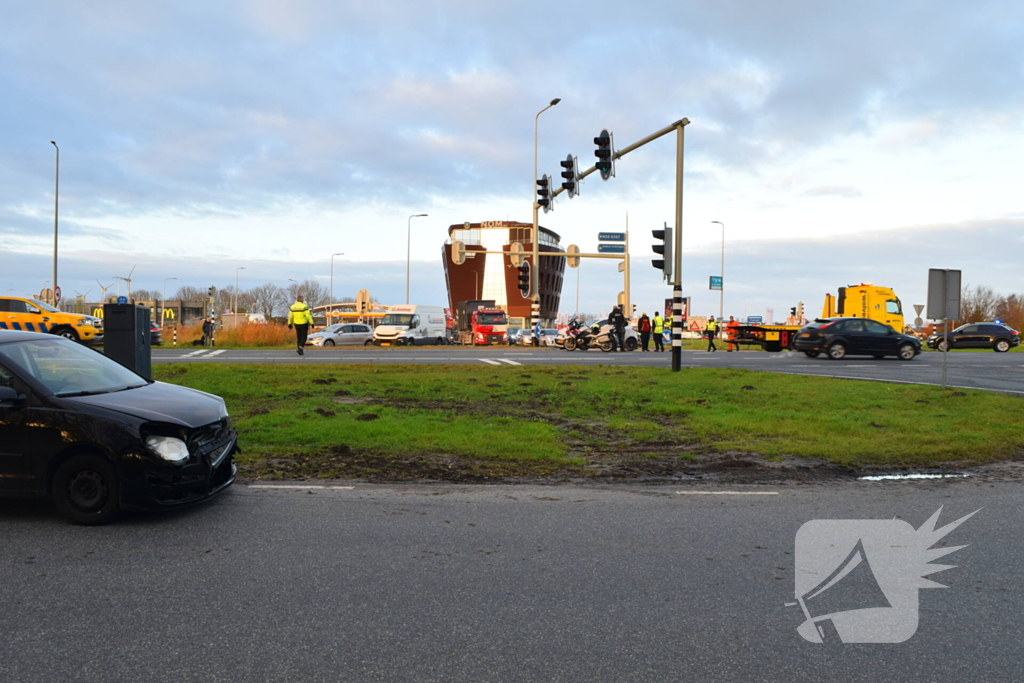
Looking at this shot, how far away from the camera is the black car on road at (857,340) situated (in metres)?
27.0

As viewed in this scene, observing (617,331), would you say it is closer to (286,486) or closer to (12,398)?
(286,486)

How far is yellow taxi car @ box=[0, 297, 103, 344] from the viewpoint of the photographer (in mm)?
26953

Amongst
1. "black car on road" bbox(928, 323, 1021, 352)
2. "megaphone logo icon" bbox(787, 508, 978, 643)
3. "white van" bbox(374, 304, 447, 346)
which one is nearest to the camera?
"megaphone logo icon" bbox(787, 508, 978, 643)

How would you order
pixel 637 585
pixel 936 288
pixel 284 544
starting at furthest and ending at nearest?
pixel 936 288, pixel 284 544, pixel 637 585

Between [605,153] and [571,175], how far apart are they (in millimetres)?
1972

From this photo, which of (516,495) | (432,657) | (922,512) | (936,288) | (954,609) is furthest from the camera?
(936,288)

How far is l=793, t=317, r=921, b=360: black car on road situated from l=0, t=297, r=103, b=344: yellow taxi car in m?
25.7

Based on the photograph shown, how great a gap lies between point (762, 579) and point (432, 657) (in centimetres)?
207

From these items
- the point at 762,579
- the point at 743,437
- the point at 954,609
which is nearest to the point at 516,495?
the point at 762,579

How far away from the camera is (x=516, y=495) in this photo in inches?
263

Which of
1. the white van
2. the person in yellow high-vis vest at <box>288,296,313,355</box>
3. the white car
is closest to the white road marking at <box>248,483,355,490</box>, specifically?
the person in yellow high-vis vest at <box>288,296,313,355</box>

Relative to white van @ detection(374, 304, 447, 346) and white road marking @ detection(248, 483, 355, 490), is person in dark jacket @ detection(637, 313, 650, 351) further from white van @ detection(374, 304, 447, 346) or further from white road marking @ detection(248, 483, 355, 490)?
white road marking @ detection(248, 483, 355, 490)

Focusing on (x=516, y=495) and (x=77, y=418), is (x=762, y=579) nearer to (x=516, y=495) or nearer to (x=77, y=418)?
(x=516, y=495)

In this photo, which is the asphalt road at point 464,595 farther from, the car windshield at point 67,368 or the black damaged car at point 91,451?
the car windshield at point 67,368
